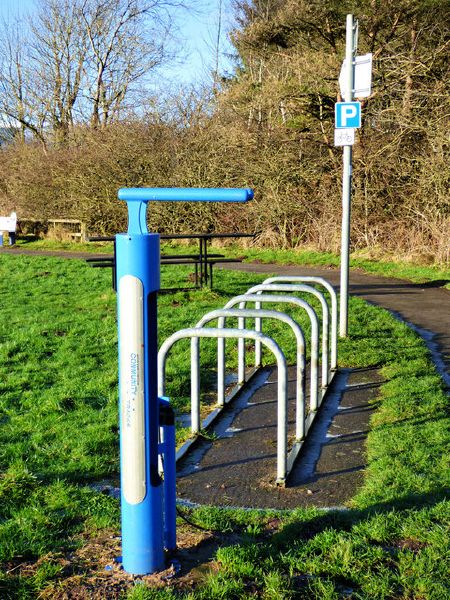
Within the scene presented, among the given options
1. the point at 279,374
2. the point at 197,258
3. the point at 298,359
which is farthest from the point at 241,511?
the point at 197,258

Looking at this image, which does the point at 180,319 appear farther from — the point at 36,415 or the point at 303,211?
the point at 303,211

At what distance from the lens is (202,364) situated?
275 inches

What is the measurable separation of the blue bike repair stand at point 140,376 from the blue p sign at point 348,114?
4.90m

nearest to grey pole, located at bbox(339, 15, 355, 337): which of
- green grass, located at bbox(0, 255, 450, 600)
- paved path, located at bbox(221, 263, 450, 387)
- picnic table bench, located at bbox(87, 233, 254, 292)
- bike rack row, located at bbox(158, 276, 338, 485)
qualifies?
green grass, located at bbox(0, 255, 450, 600)

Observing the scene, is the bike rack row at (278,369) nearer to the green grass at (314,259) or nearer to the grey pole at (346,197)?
the grey pole at (346,197)

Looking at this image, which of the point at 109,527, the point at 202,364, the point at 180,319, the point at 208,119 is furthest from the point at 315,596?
the point at 208,119

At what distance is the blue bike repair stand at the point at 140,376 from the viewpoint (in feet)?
9.39

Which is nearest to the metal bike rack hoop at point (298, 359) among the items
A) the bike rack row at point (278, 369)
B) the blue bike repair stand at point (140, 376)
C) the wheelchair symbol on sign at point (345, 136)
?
the bike rack row at point (278, 369)

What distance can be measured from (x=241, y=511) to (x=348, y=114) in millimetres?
5005

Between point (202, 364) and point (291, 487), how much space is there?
2.96m

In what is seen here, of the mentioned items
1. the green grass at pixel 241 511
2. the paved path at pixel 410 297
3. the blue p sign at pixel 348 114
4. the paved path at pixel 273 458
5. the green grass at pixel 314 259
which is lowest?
the paved path at pixel 273 458

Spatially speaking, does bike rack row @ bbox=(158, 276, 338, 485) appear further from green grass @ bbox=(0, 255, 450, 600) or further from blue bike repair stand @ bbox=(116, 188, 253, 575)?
blue bike repair stand @ bbox=(116, 188, 253, 575)

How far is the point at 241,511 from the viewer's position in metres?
3.67

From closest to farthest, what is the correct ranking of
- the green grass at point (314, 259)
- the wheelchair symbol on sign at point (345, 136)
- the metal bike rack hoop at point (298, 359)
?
the metal bike rack hoop at point (298, 359)
the wheelchair symbol on sign at point (345, 136)
the green grass at point (314, 259)
